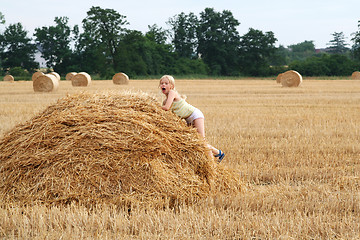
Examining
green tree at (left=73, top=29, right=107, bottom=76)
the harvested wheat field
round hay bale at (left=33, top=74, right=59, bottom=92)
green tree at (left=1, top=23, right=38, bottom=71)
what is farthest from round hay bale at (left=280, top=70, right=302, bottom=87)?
green tree at (left=1, top=23, right=38, bottom=71)

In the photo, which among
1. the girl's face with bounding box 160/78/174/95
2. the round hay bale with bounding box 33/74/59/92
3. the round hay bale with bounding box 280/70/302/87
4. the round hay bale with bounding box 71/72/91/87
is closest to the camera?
the girl's face with bounding box 160/78/174/95

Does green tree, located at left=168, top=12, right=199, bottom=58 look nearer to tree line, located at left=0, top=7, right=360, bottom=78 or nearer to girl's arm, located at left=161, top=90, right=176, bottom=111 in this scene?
tree line, located at left=0, top=7, right=360, bottom=78

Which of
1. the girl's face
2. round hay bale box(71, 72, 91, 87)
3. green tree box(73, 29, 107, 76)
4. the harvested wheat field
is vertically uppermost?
green tree box(73, 29, 107, 76)

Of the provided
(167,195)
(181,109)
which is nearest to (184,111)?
(181,109)

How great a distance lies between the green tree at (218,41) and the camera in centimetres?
7606

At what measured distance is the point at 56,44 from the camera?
73.2 m

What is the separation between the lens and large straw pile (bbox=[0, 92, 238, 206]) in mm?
5012

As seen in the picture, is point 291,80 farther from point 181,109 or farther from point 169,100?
point 169,100

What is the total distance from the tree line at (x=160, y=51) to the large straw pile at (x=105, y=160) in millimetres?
57929

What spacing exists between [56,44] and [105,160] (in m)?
72.5

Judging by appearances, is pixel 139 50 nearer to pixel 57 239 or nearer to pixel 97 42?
pixel 97 42

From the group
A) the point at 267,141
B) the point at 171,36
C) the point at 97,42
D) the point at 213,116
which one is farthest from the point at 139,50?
the point at 267,141

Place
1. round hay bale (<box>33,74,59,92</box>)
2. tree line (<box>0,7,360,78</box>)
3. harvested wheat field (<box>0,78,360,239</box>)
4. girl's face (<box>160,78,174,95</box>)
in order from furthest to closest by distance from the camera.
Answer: tree line (<box>0,7,360,78</box>), round hay bale (<box>33,74,59,92</box>), girl's face (<box>160,78,174,95</box>), harvested wheat field (<box>0,78,360,239</box>)

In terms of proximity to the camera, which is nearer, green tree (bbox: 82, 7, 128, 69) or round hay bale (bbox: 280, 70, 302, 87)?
round hay bale (bbox: 280, 70, 302, 87)
